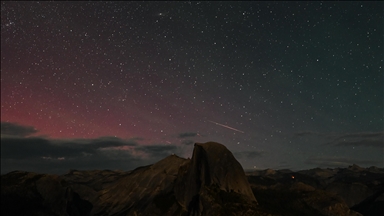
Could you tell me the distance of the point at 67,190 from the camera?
186875 mm

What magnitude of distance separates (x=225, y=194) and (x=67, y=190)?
100 m

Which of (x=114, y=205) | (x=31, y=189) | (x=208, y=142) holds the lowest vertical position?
(x=114, y=205)

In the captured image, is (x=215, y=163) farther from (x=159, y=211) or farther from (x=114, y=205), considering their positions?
(x=114, y=205)

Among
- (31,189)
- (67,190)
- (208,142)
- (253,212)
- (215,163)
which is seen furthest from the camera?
(67,190)

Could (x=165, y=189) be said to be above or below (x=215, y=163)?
below

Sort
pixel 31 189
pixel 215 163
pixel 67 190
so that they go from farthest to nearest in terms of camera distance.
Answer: pixel 67 190
pixel 31 189
pixel 215 163

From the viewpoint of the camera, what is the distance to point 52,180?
600 ft

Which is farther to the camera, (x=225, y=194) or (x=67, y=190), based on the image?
(x=67, y=190)

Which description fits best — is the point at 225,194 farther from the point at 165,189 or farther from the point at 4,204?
the point at 4,204

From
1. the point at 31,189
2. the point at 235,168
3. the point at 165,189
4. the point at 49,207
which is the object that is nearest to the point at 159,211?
the point at 165,189

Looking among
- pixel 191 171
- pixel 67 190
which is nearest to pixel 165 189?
pixel 191 171

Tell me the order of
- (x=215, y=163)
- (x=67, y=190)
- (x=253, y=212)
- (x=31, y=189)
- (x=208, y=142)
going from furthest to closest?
(x=67, y=190)
(x=31, y=189)
(x=208, y=142)
(x=215, y=163)
(x=253, y=212)

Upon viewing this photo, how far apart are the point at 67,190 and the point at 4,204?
122 feet

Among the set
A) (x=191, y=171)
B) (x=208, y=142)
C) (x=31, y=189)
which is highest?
(x=208, y=142)
